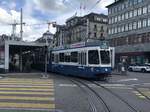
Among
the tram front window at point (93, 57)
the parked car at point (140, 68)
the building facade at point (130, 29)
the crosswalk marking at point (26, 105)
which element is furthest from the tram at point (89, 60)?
the building facade at point (130, 29)

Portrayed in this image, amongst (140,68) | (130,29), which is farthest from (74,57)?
(130,29)

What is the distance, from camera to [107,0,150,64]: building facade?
7881 cm

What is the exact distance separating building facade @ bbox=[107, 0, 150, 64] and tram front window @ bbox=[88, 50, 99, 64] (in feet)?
147

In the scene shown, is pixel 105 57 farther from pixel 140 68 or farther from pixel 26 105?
Answer: pixel 140 68

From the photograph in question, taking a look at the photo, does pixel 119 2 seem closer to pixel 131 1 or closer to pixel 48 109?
pixel 131 1

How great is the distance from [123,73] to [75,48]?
1116 cm

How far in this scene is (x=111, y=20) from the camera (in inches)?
3851

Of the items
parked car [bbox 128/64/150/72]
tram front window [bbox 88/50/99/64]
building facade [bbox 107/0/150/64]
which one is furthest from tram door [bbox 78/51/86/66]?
building facade [bbox 107/0/150/64]

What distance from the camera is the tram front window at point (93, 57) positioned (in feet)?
92.0

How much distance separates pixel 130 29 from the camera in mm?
86500

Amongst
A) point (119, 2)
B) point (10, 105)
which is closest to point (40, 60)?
point (10, 105)

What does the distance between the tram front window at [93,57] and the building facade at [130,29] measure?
147 ft

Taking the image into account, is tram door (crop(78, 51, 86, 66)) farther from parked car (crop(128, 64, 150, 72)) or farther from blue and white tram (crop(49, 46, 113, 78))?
parked car (crop(128, 64, 150, 72))

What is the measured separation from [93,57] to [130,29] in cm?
5994
